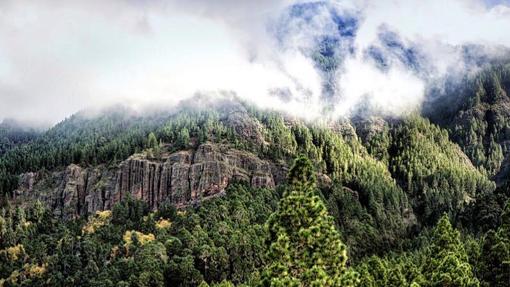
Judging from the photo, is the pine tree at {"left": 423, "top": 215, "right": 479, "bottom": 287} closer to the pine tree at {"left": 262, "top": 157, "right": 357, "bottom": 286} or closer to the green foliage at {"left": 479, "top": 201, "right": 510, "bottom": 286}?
the green foliage at {"left": 479, "top": 201, "right": 510, "bottom": 286}

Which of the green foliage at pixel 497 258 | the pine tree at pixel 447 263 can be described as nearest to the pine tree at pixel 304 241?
the pine tree at pixel 447 263

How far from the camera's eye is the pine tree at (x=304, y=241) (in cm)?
5050

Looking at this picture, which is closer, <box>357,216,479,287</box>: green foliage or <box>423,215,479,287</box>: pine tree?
<box>423,215,479,287</box>: pine tree

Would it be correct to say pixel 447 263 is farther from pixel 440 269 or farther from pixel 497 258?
pixel 497 258

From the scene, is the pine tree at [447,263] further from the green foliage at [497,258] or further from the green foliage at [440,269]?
the green foliage at [497,258]

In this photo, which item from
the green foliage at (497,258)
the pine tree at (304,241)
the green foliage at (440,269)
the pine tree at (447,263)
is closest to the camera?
the pine tree at (304,241)

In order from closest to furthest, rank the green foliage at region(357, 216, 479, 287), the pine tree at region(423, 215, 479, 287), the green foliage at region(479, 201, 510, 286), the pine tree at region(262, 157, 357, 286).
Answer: the pine tree at region(262, 157, 357, 286), the pine tree at region(423, 215, 479, 287), the green foliage at region(357, 216, 479, 287), the green foliage at region(479, 201, 510, 286)

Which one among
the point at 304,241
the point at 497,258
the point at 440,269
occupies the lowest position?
the point at 440,269

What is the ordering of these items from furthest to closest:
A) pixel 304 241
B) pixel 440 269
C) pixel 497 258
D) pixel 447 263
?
pixel 497 258 → pixel 440 269 → pixel 447 263 → pixel 304 241

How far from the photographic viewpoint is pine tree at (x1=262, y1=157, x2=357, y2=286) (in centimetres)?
5050

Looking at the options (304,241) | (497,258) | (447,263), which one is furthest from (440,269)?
(304,241)

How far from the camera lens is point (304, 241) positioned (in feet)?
168

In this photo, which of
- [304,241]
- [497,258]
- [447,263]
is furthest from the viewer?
[497,258]

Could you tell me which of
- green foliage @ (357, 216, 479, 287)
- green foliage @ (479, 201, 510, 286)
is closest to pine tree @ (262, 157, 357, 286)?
green foliage @ (357, 216, 479, 287)
